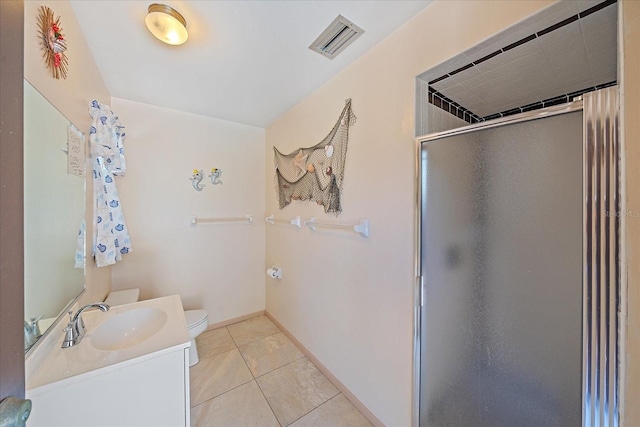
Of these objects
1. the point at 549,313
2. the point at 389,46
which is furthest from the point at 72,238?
the point at 549,313

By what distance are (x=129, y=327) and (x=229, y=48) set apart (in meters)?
1.82

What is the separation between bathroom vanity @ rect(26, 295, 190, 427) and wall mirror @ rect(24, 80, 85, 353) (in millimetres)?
142

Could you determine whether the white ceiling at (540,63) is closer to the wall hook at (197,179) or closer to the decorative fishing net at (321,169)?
the decorative fishing net at (321,169)

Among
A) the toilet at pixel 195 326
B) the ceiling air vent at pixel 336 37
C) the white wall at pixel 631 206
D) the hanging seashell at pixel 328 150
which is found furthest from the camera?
the toilet at pixel 195 326

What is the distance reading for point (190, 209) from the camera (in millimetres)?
2533

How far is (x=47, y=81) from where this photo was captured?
37.9 inches

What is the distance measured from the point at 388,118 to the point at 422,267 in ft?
2.95

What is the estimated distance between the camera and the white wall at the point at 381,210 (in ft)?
3.76

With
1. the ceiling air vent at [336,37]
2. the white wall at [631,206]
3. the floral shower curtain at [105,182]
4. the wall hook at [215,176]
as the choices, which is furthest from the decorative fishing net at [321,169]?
the floral shower curtain at [105,182]

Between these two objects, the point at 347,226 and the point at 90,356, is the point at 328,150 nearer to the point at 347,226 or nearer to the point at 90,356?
the point at 347,226

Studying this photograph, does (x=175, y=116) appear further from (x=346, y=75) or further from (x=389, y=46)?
(x=389, y=46)

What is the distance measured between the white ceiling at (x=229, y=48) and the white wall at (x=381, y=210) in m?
0.16

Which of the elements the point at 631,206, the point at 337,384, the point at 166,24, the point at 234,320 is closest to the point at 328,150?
the point at 166,24

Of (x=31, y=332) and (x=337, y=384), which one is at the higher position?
(x=31, y=332)
